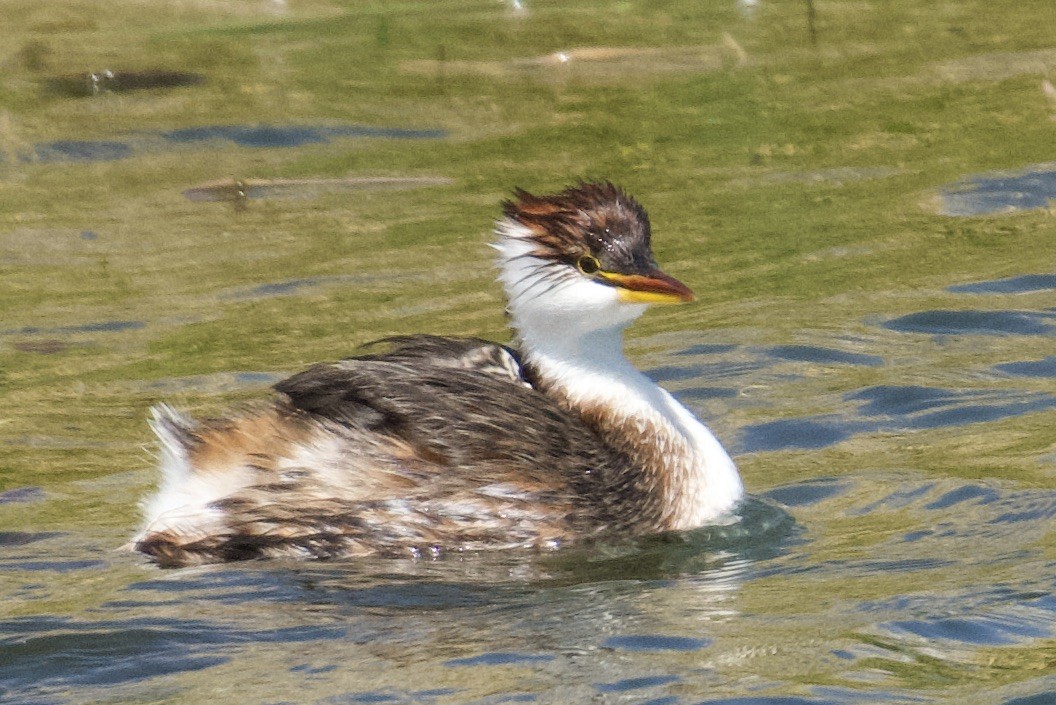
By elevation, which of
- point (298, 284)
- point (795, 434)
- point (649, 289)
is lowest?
point (795, 434)

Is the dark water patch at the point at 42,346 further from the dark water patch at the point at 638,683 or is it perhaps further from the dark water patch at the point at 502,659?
the dark water patch at the point at 638,683

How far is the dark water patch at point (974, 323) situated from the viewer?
26.5ft

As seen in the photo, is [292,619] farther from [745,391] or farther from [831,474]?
[745,391]

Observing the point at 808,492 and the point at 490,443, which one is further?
the point at 808,492

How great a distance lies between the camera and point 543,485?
240 inches

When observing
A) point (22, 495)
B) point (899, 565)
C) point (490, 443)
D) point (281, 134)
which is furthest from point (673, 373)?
point (281, 134)

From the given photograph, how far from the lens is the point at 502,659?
16.7ft

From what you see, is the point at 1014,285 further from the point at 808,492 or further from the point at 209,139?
the point at 209,139

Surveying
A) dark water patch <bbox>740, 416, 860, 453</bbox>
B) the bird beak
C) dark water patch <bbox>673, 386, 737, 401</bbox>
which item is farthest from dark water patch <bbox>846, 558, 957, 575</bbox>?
dark water patch <bbox>673, 386, 737, 401</bbox>

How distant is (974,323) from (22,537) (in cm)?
406

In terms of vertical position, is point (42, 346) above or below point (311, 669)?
above

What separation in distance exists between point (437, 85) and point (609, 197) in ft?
19.3

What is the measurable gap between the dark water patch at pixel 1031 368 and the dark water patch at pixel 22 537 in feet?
12.1

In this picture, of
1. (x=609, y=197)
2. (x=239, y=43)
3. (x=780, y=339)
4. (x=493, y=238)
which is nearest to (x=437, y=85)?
(x=239, y=43)
